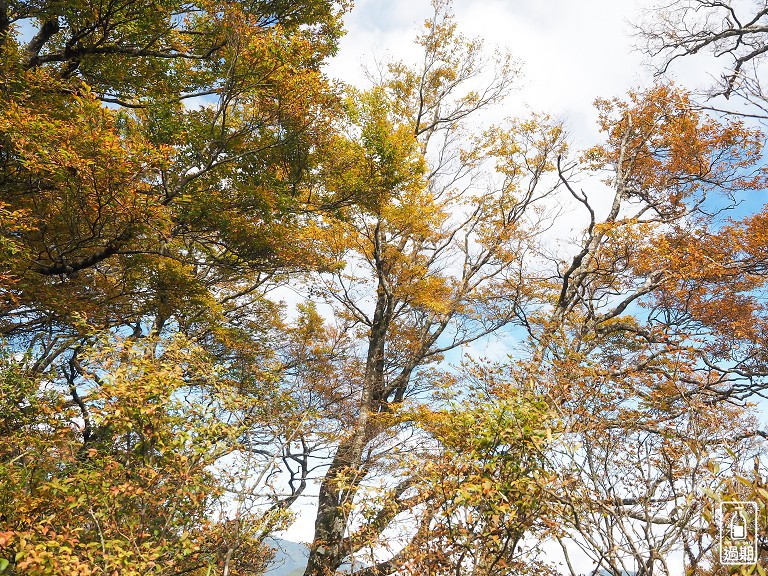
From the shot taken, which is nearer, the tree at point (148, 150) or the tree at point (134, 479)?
the tree at point (134, 479)

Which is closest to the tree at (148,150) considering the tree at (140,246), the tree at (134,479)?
the tree at (140,246)

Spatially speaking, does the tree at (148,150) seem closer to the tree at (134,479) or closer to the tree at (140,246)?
the tree at (140,246)

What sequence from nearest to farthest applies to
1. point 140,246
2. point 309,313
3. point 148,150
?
point 148,150 < point 140,246 < point 309,313

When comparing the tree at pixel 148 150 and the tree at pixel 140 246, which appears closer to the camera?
the tree at pixel 140 246

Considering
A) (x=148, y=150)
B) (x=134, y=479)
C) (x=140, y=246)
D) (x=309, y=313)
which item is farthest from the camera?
(x=309, y=313)

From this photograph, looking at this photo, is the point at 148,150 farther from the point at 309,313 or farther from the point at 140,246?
the point at 309,313

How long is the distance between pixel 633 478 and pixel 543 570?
1.38 meters

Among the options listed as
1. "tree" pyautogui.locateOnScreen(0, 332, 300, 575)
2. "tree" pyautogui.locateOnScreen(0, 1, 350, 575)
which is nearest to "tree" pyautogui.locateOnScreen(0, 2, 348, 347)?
"tree" pyautogui.locateOnScreen(0, 1, 350, 575)

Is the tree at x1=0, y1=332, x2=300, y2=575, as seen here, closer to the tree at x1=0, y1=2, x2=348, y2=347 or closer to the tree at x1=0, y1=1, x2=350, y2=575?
the tree at x1=0, y1=1, x2=350, y2=575

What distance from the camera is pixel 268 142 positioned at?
8500 millimetres

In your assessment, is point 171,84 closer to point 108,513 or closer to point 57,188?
point 57,188

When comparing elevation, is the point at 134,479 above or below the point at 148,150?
below

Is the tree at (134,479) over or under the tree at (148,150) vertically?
under

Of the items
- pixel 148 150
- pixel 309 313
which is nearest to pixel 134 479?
pixel 148 150
